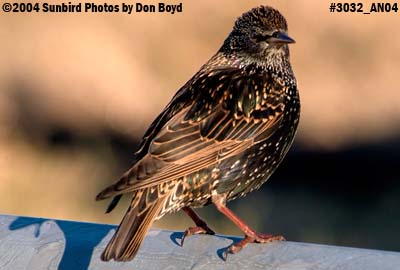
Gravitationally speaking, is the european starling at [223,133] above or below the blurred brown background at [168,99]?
above

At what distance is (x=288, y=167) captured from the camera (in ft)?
27.9

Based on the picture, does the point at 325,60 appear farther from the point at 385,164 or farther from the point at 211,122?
the point at 211,122

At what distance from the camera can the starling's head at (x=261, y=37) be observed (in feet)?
17.1

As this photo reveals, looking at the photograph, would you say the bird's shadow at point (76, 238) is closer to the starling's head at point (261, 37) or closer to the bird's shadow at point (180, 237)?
the bird's shadow at point (180, 237)

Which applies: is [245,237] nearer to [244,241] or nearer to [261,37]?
[244,241]

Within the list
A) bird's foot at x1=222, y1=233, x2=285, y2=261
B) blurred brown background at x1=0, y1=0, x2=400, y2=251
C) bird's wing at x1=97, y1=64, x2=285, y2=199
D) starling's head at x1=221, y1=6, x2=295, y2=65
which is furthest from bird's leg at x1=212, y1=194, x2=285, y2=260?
blurred brown background at x1=0, y1=0, x2=400, y2=251

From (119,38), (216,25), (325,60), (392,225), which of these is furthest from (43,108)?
(392,225)

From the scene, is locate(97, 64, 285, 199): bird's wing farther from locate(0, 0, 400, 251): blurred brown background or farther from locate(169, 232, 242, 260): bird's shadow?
locate(0, 0, 400, 251): blurred brown background

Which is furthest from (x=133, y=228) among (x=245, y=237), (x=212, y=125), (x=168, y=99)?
(x=168, y=99)

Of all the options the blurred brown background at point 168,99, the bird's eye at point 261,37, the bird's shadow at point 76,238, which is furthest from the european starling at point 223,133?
→ the blurred brown background at point 168,99

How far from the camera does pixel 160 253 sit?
364 centimetres

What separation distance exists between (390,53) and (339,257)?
601cm

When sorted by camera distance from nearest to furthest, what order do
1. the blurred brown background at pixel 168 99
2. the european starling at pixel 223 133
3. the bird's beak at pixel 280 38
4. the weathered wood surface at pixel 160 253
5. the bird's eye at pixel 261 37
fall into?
the weathered wood surface at pixel 160 253 < the european starling at pixel 223 133 < the bird's beak at pixel 280 38 < the bird's eye at pixel 261 37 < the blurred brown background at pixel 168 99

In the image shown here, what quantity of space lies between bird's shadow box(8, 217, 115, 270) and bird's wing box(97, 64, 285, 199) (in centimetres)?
39
